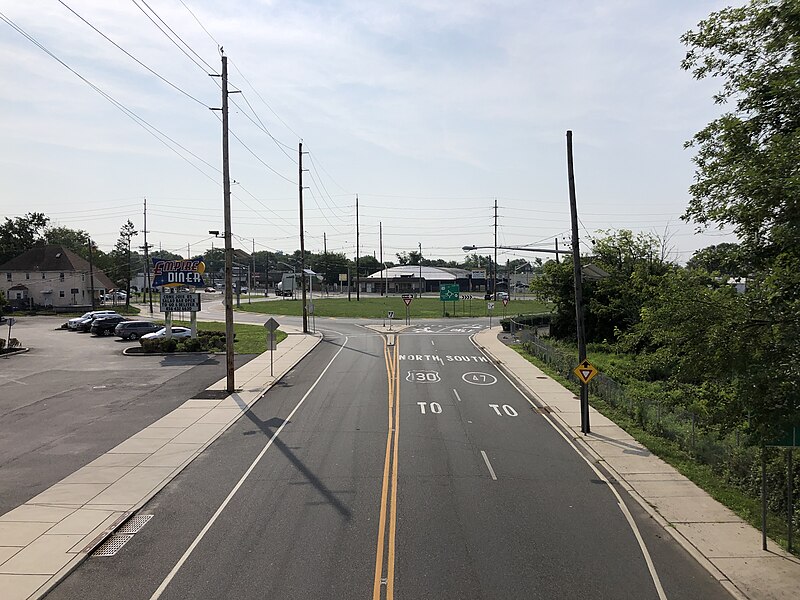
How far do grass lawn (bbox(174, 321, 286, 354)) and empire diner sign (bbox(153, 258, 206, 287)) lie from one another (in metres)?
5.17

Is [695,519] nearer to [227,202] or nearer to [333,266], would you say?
[227,202]

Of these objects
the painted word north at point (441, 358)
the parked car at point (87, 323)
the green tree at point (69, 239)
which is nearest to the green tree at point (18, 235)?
the green tree at point (69, 239)

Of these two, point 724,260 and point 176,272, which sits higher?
point 176,272

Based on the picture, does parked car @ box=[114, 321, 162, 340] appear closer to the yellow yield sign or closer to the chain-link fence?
the chain-link fence

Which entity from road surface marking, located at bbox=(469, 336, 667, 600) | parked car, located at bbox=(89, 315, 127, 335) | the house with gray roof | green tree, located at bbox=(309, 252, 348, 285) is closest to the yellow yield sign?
road surface marking, located at bbox=(469, 336, 667, 600)

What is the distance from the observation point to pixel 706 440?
54.6ft

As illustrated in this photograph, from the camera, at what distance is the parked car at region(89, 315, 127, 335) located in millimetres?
50719

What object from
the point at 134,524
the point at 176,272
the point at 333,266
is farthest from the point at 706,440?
the point at 333,266

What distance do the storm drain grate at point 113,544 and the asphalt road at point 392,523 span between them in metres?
0.17

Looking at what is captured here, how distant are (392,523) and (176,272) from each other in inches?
1417

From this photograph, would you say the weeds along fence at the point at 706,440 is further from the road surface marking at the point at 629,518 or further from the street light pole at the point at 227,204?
the street light pole at the point at 227,204

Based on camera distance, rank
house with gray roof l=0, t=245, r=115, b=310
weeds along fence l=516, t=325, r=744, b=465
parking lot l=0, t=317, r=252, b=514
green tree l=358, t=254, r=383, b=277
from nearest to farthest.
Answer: parking lot l=0, t=317, r=252, b=514
weeds along fence l=516, t=325, r=744, b=465
house with gray roof l=0, t=245, r=115, b=310
green tree l=358, t=254, r=383, b=277

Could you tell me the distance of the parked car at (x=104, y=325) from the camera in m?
50.7

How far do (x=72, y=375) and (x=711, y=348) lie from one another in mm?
28574
